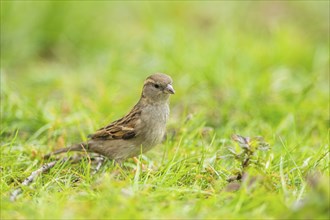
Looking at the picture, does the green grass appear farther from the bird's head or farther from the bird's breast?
the bird's head

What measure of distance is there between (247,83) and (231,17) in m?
2.66

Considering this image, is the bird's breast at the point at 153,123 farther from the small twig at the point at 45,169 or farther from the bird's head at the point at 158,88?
the small twig at the point at 45,169

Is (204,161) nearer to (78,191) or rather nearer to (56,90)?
(78,191)

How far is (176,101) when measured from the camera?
7.32 m

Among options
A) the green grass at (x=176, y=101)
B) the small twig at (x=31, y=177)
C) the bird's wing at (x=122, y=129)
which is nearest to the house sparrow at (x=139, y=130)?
the bird's wing at (x=122, y=129)

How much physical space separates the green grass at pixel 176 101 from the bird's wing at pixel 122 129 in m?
0.23

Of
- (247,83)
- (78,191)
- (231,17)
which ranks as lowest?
(78,191)

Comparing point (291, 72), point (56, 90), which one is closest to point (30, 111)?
point (56, 90)

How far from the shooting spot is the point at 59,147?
18.7 ft

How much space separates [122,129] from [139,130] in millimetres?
153

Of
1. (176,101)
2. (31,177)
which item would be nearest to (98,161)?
(31,177)

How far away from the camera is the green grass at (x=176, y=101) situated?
164 inches

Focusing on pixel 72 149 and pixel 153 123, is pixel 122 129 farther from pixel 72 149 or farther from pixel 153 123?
pixel 72 149

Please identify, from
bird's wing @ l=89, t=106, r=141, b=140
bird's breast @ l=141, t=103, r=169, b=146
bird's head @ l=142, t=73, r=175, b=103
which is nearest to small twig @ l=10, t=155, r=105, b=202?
bird's wing @ l=89, t=106, r=141, b=140
